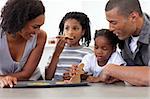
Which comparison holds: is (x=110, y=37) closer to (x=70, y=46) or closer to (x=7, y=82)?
(x=70, y=46)

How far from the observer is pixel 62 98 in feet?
2.46

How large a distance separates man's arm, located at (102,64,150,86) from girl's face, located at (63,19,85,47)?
74cm

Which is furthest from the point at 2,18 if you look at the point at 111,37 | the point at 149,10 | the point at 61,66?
the point at 149,10

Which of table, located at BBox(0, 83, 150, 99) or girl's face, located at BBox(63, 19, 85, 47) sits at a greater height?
girl's face, located at BBox(63, 19, 85, 47)

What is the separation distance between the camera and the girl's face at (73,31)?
1.91 metres

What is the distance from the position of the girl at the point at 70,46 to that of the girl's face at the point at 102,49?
192 millimetres

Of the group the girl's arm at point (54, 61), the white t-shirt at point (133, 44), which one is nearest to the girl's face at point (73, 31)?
the girl's arm at point (54, 61)

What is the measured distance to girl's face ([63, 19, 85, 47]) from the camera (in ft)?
6.28

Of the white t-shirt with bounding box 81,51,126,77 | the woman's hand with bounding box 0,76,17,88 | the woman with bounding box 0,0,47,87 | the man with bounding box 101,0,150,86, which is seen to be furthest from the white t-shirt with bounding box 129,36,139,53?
the woman's hand with bounding box 0,76,17,88

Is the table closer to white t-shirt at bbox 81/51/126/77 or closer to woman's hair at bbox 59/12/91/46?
white t-shirt at bbox 81/51/126/77

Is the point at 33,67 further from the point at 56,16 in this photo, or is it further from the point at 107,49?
the point at 56,16

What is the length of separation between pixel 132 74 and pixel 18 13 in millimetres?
647

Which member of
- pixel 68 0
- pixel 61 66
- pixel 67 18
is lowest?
pixel 61 66

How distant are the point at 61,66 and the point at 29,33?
17.6 inches
